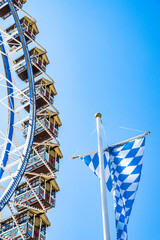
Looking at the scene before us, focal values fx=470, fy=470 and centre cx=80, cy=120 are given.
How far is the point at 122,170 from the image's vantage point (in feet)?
36.5

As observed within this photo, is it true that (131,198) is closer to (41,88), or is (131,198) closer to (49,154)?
(49,154)

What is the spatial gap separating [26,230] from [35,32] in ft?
51.4

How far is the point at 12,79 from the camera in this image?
21109 mm

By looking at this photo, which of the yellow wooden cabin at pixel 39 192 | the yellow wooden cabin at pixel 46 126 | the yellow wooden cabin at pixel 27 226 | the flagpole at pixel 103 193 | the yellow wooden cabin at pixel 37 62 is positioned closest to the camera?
the flagpole at pixel 103 193

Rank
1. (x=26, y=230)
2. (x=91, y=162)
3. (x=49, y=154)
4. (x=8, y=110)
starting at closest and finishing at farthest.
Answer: (x=91, y=162), (x=8, y=110), (x=26, y=230), (x=49, y=154)

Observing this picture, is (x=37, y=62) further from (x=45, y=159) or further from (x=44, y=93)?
(x=45, y=159)

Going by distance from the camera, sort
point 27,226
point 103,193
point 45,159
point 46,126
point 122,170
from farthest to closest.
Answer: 1. point 46,126
2. point 45,159
3. point 27,226
4. point 122,170
5. point 103,193

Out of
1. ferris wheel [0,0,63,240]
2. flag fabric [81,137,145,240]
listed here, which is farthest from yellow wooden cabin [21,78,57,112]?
flag fabric [81,137,145,240]

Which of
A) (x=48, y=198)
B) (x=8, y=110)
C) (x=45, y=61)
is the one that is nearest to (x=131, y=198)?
(x=8, y=110)

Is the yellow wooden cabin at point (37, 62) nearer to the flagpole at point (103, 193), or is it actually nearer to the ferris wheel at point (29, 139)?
the ferris wheel at point (29, 139)

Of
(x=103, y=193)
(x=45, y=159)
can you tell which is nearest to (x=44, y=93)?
(x=45, y=159)

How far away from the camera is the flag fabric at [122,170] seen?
1059cm

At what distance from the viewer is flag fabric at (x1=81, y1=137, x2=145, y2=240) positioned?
34.8ft

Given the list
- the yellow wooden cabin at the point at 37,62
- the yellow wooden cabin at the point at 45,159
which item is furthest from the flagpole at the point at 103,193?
the yellow wooden cabin at the point at 37,62
